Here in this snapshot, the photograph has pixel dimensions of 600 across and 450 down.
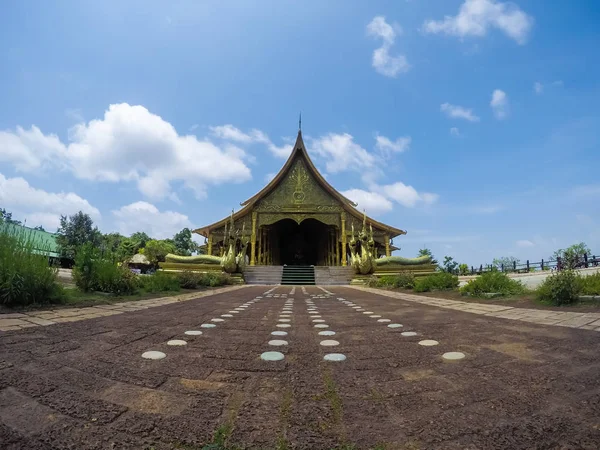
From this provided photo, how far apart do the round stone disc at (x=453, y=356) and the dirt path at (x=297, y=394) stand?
63 millimetres

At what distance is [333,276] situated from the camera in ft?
56.9

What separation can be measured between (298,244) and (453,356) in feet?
89.2

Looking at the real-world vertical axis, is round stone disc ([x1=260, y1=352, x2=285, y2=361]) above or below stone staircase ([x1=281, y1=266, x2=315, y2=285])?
above

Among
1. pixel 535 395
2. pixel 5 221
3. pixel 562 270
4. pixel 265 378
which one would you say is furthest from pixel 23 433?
pixel 562 270

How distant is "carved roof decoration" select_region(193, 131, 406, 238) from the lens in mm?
20406

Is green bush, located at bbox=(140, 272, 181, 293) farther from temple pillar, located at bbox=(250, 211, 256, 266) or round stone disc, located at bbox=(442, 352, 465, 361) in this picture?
temple pillar, located at bbox=(250, 211, 256, 266)

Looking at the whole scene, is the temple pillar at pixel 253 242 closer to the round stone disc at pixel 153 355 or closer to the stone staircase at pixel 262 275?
the stone staircase at pixel 262 275

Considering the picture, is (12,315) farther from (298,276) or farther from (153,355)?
(298,276)

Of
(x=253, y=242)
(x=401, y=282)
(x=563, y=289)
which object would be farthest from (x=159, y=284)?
(x=253, y=242)

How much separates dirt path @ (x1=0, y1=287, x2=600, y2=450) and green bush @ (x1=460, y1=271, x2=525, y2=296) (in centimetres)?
456

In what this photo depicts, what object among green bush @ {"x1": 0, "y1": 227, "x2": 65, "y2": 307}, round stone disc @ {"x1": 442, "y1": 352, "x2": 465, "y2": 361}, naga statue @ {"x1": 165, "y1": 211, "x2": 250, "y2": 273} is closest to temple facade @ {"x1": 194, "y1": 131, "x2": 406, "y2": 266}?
naga statue @ {"x1": 165, "y1": 211, "x2": 250, "y2": 273}

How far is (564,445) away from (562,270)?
5.47 meters

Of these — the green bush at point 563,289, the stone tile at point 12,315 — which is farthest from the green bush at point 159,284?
the green bush at point 563,289

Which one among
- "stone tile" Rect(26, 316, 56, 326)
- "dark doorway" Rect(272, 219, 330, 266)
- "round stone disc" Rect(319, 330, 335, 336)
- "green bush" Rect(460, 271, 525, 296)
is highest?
"dark doorway" Rect(272, 219, 330, 266)
